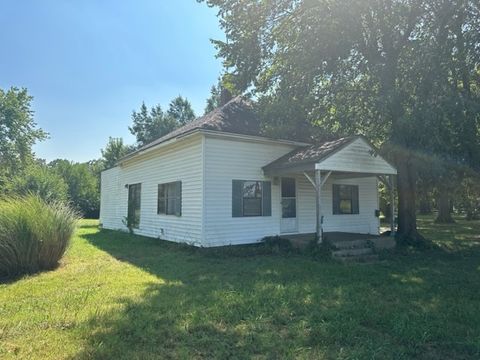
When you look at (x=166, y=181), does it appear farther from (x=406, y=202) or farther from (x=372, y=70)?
(x=406, y=202)

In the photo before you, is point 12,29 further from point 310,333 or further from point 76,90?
point 310,333

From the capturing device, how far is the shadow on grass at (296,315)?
3.98m

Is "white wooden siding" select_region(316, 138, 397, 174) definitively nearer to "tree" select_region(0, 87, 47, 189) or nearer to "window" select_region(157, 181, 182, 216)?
"window" select_region(157, 181, 182, 216)

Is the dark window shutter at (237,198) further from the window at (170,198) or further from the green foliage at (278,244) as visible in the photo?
the window at (170,198)

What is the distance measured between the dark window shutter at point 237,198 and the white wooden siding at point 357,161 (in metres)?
2.68

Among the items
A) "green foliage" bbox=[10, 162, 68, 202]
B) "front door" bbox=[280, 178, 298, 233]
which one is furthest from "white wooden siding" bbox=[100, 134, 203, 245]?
"green foliage" bbox=[10, 162, 68, 202]

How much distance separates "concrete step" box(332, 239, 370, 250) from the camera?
10.7m

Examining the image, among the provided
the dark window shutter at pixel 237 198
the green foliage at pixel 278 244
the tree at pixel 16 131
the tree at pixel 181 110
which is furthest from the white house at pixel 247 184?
the tree at pixel 181 110

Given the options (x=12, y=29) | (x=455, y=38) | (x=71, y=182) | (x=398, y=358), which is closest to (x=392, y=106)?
(x=455, y=38)

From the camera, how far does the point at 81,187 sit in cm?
3866

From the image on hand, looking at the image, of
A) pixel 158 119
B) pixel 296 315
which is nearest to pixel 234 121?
pixel 296 315

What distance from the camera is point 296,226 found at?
43.3 feet

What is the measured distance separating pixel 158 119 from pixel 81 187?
40.2 feet

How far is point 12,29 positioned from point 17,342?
11.5m
